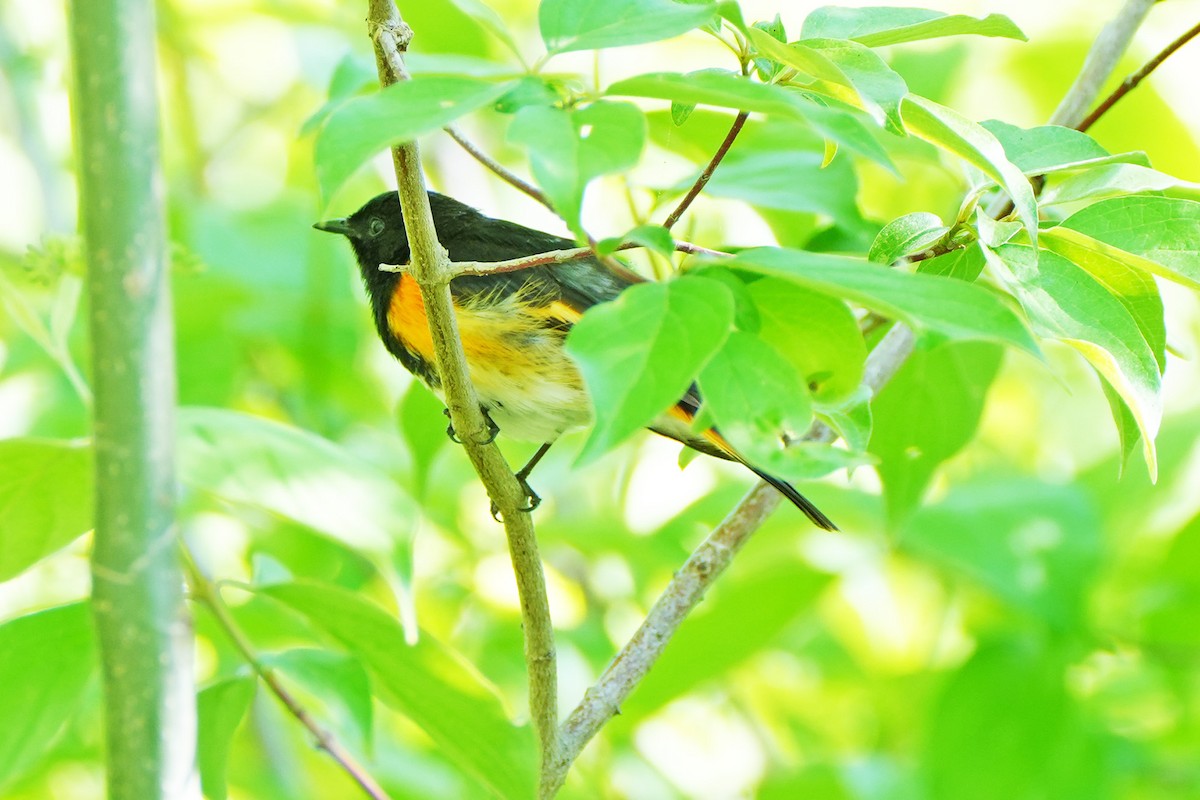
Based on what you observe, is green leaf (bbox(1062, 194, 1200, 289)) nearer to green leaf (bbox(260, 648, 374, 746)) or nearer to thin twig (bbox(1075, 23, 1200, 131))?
thin twig (bbox(1075, 23, 1200, 131))

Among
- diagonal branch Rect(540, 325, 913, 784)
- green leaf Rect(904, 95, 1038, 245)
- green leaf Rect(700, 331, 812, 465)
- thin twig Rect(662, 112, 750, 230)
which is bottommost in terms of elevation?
diagonal branch Rect(540, 325, 913, 784)

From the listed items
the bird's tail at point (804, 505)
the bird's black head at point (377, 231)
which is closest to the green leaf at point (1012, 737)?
the bird's tail at point (804, 505)

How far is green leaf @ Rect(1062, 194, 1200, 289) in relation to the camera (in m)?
1.18

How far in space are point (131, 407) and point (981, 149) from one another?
711 mm

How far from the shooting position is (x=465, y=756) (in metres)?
1.44

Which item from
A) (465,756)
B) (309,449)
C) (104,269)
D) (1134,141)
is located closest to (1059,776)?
(1134,141)

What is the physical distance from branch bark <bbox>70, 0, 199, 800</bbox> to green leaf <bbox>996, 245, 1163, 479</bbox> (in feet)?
2.34

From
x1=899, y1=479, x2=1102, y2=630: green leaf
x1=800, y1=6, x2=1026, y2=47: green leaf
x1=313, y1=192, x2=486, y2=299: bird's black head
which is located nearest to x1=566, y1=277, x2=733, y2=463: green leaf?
x1=800, y1=6, x2=1026, y2=47: green leaf

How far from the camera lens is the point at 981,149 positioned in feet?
3.36

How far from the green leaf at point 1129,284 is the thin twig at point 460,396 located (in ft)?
2.03

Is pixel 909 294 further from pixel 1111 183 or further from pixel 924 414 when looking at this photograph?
pixel 924 414

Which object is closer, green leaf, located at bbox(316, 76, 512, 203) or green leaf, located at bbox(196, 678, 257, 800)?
green leaf, located at bbox(316, 76, 512, 203)

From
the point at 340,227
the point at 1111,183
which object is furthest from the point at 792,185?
the point at 340,227

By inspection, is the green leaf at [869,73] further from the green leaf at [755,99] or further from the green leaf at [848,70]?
the green leaf at [755,99]
